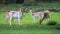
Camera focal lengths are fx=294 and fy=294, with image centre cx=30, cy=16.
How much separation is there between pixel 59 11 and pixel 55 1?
17.1 meters

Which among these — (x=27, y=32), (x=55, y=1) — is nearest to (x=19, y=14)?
(x=27, y=32)

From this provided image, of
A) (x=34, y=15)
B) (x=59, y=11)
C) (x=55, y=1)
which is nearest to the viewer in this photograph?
(x=34, y=15)

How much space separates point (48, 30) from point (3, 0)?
1180 inches

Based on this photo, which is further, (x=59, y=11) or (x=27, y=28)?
(x=59, y=11)

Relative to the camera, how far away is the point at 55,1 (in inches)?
2050

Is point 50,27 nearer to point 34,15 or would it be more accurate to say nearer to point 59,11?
point 34,15

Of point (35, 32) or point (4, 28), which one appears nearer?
point (35, 32)

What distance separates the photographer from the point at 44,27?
20.1m

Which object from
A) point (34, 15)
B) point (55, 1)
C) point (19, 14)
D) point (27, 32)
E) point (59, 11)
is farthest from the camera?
point (55, 1)

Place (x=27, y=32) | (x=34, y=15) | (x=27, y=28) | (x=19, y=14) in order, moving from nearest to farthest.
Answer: (x=27, y=32) < (x=27, y=28) < (x=19, y=14) < (x=34, y=15)

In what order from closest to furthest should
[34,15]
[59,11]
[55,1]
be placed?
[34,15]
[59,11]
[55,1]

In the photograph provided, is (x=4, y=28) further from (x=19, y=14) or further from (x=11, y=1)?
(x=11, y=1)

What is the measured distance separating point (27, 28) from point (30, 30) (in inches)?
31.4

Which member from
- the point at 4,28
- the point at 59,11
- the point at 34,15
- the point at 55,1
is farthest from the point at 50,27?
the point at 55,1
